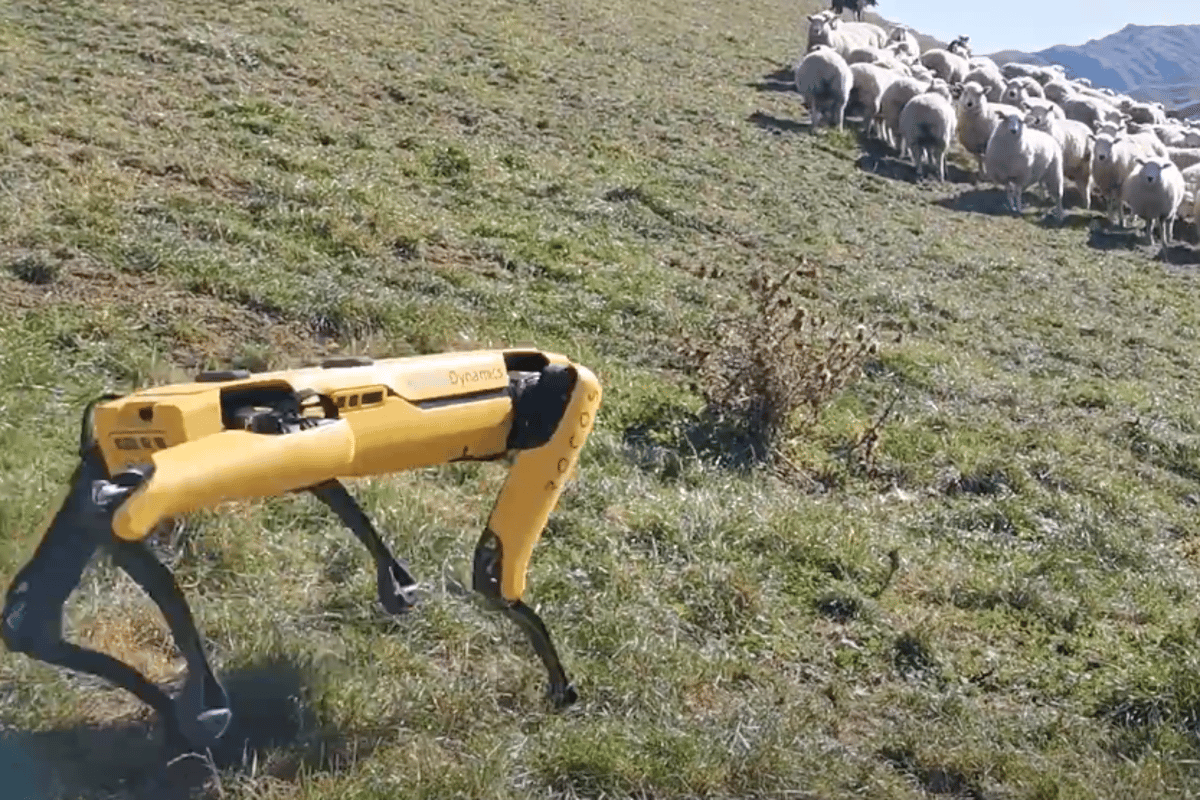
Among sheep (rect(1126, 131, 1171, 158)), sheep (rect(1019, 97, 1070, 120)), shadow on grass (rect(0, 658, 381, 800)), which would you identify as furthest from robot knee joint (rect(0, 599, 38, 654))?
sheep (rect(1126, 131, 1171, 158))

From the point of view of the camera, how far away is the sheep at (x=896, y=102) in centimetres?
2092

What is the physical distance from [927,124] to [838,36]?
7885 millimetres

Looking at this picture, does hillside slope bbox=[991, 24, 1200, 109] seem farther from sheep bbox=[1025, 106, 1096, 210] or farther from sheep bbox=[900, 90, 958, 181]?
sheep bbox=[900, 90, 958, 181]

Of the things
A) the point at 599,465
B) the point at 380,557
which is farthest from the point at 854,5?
the point at 380,557

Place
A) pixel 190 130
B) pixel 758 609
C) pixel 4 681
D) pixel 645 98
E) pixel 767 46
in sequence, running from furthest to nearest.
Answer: pixel 767 46, pixel 645 98, pixel 190 130, pixel 758 609, pixel 4 681

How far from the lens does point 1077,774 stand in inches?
180

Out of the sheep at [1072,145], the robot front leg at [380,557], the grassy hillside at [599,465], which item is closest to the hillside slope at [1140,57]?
the sheep at [1072,145]

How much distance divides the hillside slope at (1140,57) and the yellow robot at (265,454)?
79808mm

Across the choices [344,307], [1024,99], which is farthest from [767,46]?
[344,307]

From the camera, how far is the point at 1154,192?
63.2 ft

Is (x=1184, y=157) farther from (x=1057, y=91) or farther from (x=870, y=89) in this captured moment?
(x=870, y=89)

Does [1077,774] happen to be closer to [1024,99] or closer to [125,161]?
[125,161]

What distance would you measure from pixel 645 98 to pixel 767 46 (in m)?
11.0

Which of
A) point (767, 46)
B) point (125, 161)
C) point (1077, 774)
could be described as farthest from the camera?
point (767, 46)
